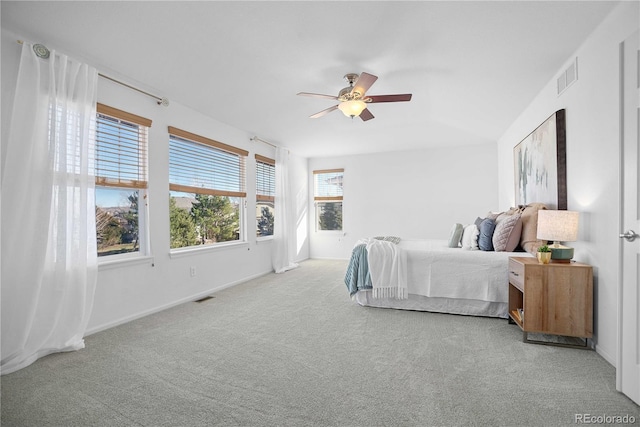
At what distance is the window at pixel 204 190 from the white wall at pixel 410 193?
285 cm

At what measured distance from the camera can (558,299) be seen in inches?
92.8

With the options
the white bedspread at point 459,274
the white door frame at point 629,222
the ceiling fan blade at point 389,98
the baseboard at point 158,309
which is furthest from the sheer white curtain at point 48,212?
the white door frame at point 629,222

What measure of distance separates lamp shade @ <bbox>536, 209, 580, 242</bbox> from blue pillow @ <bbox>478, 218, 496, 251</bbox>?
3.14ft

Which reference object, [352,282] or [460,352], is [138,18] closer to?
[352,282]

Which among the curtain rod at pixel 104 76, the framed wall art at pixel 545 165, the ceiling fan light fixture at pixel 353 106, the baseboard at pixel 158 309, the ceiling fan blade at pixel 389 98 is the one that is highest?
the curtain rod at pixel 104 76

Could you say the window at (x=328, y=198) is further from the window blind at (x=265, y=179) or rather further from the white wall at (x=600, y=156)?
the white wall at (x=600, y=156)

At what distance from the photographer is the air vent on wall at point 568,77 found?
262 cm

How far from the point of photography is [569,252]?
246 centimetres

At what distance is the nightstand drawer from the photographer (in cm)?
253

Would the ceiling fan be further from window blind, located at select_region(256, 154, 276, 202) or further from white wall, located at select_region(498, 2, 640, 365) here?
window blind, located at select_region(256, 154, 276, 202)

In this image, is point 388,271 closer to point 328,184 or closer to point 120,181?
point 120,181

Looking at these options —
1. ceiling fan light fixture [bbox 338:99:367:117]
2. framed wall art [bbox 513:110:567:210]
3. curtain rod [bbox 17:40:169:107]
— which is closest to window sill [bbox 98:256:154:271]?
curtain rod [bbox 17:40:169:107]

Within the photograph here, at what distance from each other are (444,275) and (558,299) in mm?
1053

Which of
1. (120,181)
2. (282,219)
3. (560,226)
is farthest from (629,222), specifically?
(282,219)
